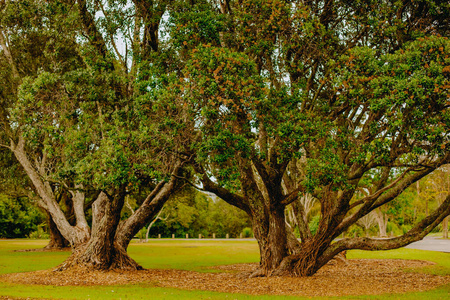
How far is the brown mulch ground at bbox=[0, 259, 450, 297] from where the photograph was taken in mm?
14805

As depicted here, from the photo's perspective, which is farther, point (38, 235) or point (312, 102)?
point (38, 235)

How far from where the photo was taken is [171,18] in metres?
16.1

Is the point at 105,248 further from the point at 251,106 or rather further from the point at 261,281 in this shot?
the point at 251,106

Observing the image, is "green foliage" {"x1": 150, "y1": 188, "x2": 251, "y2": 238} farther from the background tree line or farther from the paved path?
the background tree line

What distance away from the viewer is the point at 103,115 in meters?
16.4

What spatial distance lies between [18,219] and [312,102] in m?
61.9

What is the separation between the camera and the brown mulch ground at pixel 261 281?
14.8 metres

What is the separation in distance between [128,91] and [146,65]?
1.89 meters

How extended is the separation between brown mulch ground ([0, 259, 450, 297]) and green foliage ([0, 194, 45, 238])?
47.9 metres

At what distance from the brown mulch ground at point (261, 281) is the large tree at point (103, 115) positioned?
1291 millimetres

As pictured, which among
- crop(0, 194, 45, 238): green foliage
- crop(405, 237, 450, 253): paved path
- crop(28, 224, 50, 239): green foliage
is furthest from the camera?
crop(28, 224, 50, 239): green foliage

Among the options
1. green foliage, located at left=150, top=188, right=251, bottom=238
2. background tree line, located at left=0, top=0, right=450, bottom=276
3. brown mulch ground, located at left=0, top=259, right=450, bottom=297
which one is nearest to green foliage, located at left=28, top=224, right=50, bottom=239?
green foliage, located at left=150, top=188, right=251, bottom=238

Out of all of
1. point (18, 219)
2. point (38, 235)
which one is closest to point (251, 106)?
point (18, 219)

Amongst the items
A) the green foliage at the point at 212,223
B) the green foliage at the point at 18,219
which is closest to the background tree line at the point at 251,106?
the green foliage at the point at 18,219
